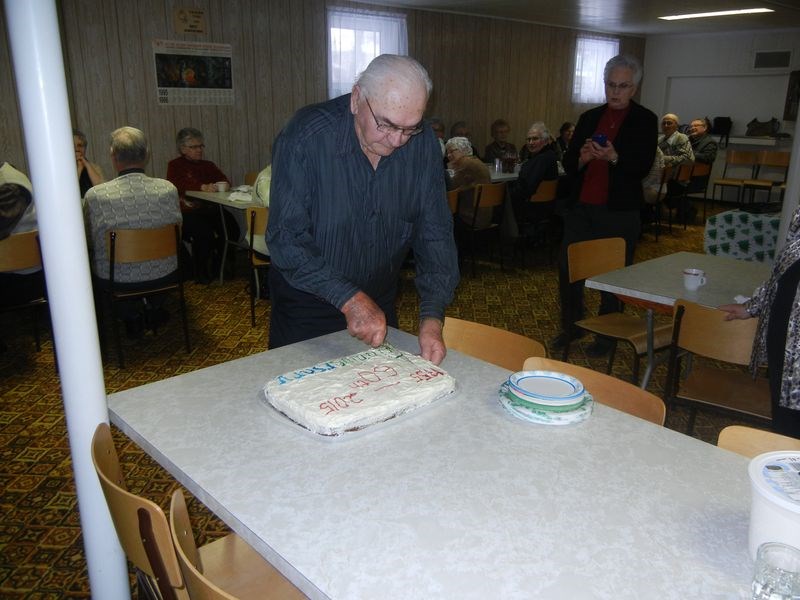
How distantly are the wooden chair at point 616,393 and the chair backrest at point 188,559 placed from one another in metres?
0.92

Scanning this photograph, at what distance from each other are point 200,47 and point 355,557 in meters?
6.29

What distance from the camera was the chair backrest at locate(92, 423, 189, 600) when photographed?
1025 millimetres

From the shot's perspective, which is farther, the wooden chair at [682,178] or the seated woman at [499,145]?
the seated woman at [499,145]

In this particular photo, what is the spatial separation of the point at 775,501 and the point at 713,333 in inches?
58.0

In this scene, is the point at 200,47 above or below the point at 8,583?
above

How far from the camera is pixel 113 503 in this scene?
1.13 meters

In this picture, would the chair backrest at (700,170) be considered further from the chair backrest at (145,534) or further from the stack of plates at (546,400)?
the chair backrest at (145,534)

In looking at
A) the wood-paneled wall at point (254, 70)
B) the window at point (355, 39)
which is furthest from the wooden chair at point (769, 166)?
the window at point (355, 39)

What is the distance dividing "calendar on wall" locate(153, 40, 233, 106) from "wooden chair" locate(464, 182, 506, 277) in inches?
114

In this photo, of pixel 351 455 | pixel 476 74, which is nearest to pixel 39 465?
pixel 351 455

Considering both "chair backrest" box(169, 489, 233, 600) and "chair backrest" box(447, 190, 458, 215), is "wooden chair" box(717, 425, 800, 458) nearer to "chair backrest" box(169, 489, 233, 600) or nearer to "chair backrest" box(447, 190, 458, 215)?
"chair backrest" box(169, 489, 233, 600)

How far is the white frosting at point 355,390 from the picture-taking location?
4.28ft

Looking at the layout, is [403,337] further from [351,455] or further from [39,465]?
[39,465]

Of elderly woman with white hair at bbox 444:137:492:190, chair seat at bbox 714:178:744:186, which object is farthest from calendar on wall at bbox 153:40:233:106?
chair seat at bbox 714:178:744:186
